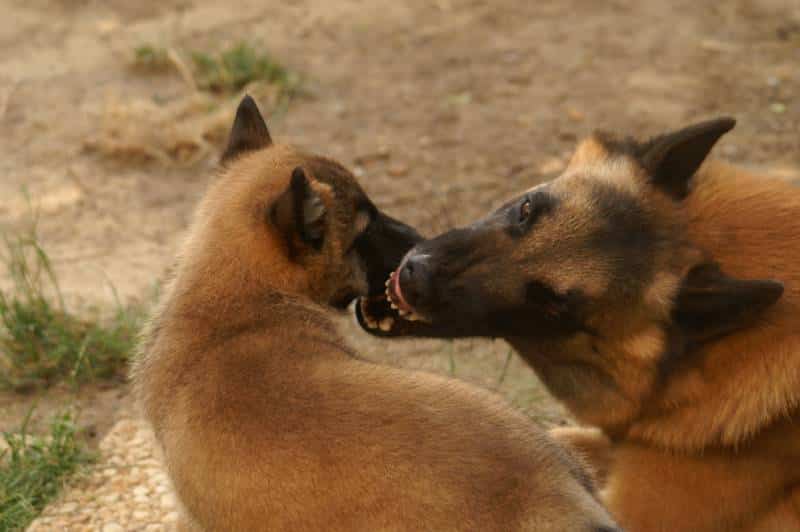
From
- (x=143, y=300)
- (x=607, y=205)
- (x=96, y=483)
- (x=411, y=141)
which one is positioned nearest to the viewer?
→ (x=607, y=205)

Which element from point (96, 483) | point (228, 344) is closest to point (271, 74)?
point (96, 483)

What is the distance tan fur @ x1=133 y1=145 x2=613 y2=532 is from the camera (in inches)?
141

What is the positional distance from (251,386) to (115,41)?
22.1 feet

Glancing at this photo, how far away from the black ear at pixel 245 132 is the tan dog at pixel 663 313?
3.44ft

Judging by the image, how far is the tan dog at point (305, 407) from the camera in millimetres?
3582

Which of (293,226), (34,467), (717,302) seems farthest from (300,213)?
(34,467)

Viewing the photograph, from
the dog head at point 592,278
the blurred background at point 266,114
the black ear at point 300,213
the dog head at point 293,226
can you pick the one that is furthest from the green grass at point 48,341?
the dog head at point 592,278

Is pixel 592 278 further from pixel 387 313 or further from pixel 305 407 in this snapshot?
pixel 305 407

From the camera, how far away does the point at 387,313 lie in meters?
5.01

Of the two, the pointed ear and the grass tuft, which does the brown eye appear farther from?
the grass tuft

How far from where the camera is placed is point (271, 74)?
360 inches

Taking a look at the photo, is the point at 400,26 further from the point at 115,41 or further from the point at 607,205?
the point at 607,205

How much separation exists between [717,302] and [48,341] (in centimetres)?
359

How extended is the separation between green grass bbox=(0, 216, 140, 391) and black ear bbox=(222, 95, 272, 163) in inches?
55.2
